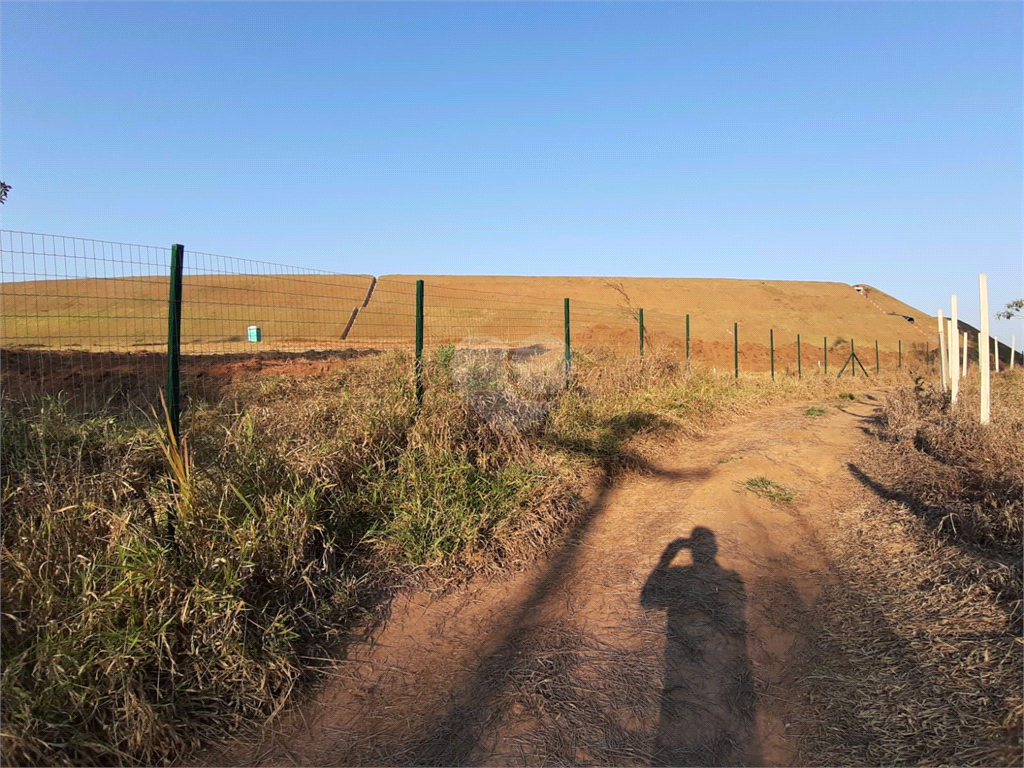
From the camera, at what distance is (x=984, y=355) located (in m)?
7.26

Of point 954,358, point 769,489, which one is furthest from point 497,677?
point 954,358

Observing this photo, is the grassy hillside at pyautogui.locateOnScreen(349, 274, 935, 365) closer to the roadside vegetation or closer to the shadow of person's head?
the roadside vegetation

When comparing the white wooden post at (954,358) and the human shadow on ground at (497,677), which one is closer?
the human shadow on ground at (497,677)

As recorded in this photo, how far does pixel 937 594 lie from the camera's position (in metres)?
3.40

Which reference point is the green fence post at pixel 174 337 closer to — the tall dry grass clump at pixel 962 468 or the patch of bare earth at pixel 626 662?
the patch of bare earth at pixel 626 662

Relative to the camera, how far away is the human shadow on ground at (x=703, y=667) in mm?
2545

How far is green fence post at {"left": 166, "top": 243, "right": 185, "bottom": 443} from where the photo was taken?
144 inches

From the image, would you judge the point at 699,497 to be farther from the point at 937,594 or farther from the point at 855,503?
the point at 937,594

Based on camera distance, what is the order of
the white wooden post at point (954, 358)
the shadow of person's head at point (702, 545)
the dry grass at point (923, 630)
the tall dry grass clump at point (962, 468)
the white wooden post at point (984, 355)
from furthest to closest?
the white wooden post at point (954, 358) → the white wooden post at point (984, 355) → the shadow of person's head at point (702, 545) → the tall dry grass clump at point (962, 468) → the dry grass at point (923, 630)

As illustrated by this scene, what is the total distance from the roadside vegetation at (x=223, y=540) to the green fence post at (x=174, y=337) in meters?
0.09

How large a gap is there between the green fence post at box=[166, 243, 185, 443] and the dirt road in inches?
66.1

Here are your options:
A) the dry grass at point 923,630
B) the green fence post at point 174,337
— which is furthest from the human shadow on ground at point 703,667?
the green fence post at point 174,337

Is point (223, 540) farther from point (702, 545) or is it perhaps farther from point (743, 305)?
point (743, 305)

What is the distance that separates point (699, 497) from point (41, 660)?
4227mm
